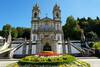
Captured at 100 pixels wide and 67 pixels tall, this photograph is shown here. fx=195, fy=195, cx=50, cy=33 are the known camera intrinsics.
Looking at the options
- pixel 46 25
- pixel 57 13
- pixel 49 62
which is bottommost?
pixel 49 62

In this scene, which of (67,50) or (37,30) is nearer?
(67,50)

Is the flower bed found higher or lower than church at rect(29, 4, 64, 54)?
lower

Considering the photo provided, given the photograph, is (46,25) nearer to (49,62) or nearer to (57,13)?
(57,13)

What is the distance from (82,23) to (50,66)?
72585mm

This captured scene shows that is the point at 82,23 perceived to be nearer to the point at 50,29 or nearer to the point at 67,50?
the point at 50,29

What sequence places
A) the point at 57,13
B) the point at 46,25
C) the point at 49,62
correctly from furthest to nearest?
the point at 57,13 → the point at 46,25 → the point at 49,62

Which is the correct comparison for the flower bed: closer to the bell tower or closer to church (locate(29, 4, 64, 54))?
church (locate(29, 4, 64, 54))

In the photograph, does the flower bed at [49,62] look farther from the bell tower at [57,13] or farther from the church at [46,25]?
the bell tower at [57,13]

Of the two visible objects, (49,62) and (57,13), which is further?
(57,13)

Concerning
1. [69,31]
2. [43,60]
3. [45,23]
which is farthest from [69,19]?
[43,60]

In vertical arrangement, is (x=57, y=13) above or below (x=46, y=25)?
above

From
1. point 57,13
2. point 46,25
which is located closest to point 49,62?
point 46,25

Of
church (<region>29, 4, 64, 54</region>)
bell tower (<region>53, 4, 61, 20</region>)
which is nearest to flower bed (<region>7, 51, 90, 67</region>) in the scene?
church (<region>29, 4, 64, 54</region>)

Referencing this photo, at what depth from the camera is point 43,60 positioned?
482 inches
